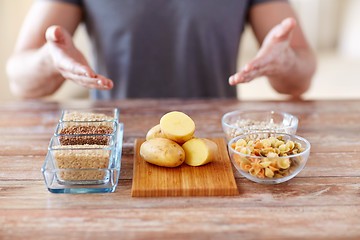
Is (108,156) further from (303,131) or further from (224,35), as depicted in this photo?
(224,35)

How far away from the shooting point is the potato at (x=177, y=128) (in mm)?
916

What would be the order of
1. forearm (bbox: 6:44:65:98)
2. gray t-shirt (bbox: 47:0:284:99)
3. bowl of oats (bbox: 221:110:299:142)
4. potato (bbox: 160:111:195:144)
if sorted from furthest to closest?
gray t-shirt (bbox: 47:0:284:99)
forearm (bbox: 6:44:65:98)
bowl of oats (bbox: 221:110:299:142)
potato (bbox: 160:111:195:144)

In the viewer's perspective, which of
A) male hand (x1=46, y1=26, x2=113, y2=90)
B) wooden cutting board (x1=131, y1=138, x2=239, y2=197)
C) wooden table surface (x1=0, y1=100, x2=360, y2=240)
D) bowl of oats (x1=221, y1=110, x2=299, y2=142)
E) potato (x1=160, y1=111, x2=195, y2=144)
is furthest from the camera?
male hand (x1=46, y1=26, x2=113, y2=90)

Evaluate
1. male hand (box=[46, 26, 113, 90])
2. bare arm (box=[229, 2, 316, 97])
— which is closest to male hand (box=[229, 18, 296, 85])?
bare arm (box=[229, 2, 316, 97])

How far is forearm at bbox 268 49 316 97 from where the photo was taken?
152 cm

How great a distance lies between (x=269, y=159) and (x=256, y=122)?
1.03 feet

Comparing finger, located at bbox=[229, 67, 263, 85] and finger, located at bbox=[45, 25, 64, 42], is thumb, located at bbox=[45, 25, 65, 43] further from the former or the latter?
finger, located at bbox=[229, 67, 263, 85]

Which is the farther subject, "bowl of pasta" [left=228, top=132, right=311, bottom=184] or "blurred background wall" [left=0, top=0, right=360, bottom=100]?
"blurred background wall" [left=0, top=0, right=360, bottom=100]

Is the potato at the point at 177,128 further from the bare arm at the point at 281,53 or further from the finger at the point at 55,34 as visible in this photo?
the finger at the point at 55,34

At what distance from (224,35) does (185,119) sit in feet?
2.84

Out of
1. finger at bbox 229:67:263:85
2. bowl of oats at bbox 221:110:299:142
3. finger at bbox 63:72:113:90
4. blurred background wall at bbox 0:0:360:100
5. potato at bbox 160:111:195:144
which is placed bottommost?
blurred background wall at bbox 0:0:360:100

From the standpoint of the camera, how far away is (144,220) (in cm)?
73

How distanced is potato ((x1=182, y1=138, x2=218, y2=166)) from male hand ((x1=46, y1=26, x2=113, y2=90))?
1.14 ft

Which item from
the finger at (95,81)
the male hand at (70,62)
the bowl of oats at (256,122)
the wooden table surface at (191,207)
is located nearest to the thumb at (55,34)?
the male hand at (70,62)
